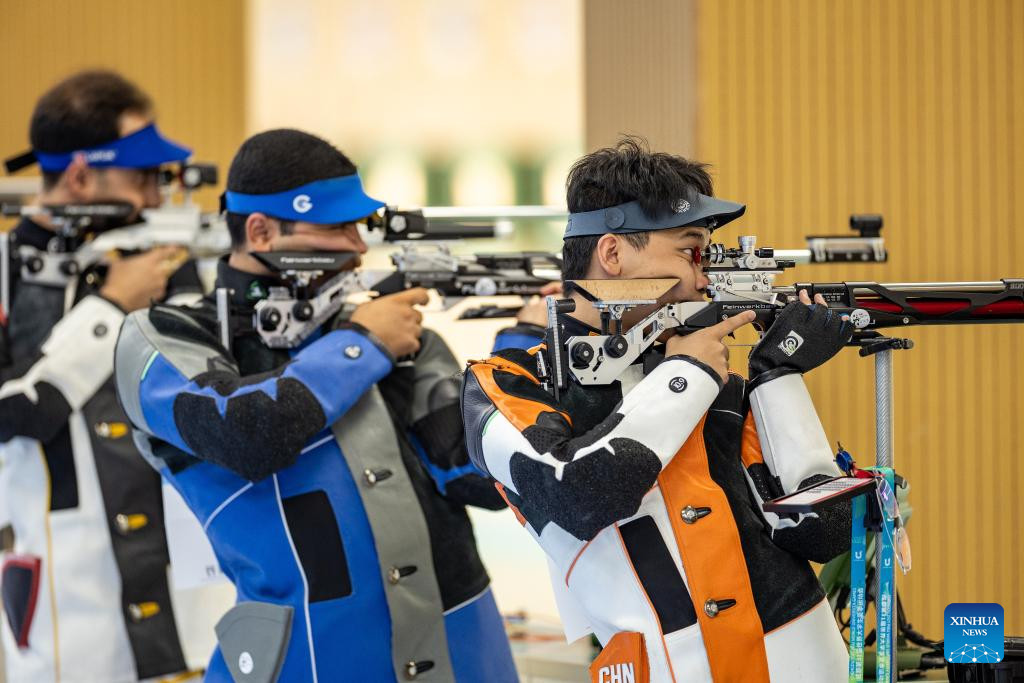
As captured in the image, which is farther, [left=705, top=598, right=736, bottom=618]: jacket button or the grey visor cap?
the grey visor cap

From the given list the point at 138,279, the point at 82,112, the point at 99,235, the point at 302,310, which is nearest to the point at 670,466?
the point at 302,310

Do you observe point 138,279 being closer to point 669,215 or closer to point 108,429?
point 108,429

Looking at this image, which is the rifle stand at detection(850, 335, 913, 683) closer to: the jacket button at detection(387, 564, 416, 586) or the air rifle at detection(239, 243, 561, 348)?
the jacket button at detection(387, 564, 416, 586)

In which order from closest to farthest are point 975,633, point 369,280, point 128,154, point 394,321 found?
point 975,633
point 394,321
point 369,280
point 128,154

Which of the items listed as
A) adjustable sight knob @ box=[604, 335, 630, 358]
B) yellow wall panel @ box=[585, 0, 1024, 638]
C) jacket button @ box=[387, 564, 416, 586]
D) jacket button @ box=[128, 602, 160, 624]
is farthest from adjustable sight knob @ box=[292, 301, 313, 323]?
yellow wall panel @ box=[585, 0, 1024, 638]

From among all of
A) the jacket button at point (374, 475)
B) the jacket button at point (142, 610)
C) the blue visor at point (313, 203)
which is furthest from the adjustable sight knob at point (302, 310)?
the jacket button at point (142, 610)

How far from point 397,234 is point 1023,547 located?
169 cm

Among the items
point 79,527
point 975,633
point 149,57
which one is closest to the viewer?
point 975,633

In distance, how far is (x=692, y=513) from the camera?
5.47 feet

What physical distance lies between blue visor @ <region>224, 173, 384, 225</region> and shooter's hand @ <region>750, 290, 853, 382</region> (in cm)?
90

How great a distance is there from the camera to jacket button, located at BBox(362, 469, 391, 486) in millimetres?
2146

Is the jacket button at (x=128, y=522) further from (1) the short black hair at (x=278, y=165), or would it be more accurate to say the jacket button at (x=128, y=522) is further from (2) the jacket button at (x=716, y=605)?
(2) the jacket button at (x=716, y=605)

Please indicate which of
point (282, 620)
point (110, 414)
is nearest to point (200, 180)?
point (110, 414)

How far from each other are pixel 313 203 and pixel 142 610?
114 centimetres
